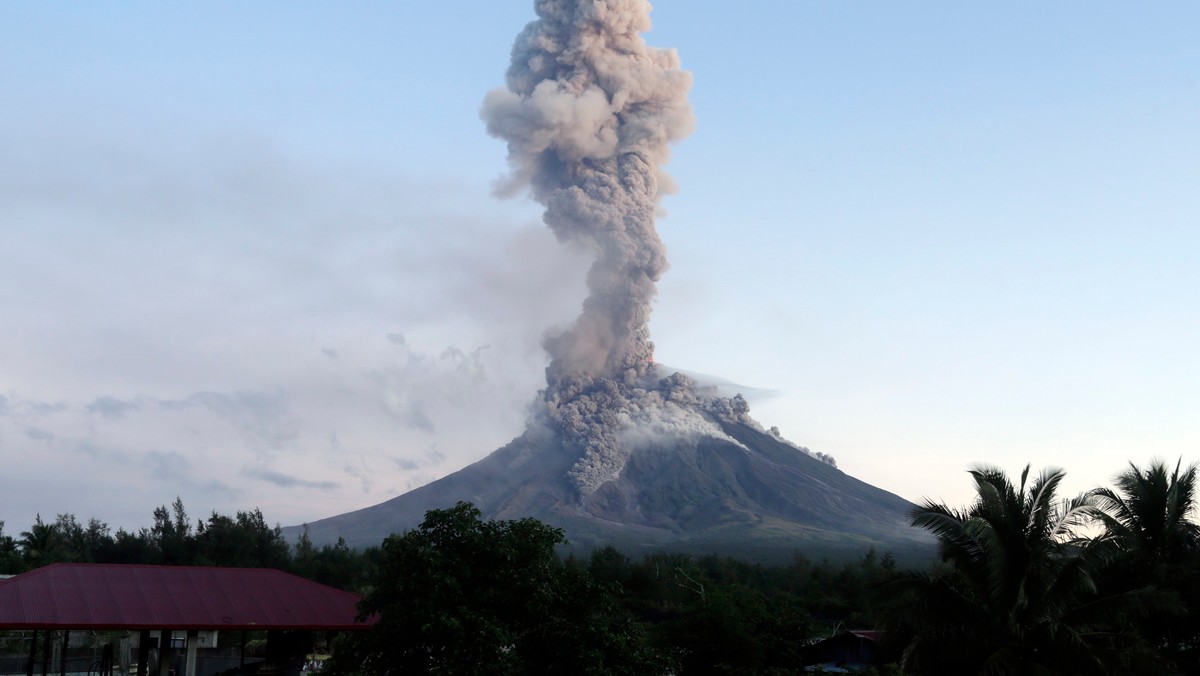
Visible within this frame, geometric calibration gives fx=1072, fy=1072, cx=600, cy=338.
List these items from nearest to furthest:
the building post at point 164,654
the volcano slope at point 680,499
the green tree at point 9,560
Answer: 1. the building post at point 164,654
2. the green tree at point 9,560
3. the volcano slope at point 680,499

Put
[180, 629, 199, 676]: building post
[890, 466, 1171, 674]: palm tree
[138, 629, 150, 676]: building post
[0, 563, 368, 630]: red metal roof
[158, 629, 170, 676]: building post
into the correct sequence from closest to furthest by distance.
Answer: [890, 466, 1171, 674]: palm tree < [0, 563, 368, 630]: red metal roof < [180, 629, 199, 676]: building post < [158, 629, 170, 676]: building post < [138, 629, 150, 676]: building post

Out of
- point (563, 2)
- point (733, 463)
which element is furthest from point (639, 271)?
point (733, 463)

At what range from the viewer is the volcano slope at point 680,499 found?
14112 centimetres

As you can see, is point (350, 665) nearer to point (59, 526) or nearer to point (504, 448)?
point (59, 526)

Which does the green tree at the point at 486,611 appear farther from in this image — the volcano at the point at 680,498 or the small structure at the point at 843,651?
the volcano at the point at 680,498

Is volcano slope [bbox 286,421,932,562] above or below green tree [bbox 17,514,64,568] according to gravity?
above

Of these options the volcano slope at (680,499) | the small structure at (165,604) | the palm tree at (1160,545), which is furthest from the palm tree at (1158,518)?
the volcano slope at (680,499)

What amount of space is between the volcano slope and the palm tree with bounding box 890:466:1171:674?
111131 millimetres

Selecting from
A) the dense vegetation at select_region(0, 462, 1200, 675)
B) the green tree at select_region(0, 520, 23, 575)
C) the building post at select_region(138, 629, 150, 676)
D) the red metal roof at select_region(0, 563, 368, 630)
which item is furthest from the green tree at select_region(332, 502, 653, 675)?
the green tree at select_region(0, 520, 23, 575)

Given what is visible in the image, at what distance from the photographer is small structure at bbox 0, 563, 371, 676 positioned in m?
22.4

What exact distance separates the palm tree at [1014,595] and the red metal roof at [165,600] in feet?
40.9

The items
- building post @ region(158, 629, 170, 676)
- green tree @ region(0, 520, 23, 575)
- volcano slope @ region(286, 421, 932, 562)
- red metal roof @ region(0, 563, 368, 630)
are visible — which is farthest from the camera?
volcano slope @ region(286, 421, 932, 562)

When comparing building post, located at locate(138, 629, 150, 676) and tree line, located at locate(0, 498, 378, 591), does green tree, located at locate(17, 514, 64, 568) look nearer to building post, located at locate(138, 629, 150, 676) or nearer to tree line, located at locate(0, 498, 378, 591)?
tree line, located at locate(0, 498, 378, 591)

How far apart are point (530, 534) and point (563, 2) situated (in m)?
98.2
